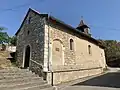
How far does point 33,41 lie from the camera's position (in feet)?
41.2

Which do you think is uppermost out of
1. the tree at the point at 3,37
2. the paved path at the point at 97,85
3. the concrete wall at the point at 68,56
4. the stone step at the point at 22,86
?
the tree at the point at 3,37

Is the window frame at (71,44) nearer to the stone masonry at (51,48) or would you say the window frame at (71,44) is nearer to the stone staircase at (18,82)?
the stone masonry at (51,48)

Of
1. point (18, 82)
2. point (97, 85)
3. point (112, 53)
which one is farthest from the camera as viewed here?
point (112, 53)

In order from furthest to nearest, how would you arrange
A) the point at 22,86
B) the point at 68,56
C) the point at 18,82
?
the point at 68,56, the point at 18,82, the point at 22,86

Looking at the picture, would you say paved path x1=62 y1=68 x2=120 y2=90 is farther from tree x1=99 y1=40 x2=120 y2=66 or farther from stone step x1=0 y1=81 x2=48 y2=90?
tree x1=99 y1=40 x2=120 y2=66

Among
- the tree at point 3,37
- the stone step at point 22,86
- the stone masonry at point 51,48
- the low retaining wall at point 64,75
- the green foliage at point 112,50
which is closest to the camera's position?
the stone step at point 22,86

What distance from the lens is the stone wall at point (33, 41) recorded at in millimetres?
11359

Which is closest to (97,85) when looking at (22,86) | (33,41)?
(22,86)

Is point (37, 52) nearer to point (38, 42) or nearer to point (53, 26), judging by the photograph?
point (38, 42)

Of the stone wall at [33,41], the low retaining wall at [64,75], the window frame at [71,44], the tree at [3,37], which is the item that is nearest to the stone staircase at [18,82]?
the low retaining wall at [64,75]

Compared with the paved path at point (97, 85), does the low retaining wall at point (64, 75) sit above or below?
above

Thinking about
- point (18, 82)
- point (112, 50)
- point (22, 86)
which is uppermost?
point (112, 50)

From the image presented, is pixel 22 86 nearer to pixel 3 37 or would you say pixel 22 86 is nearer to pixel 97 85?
pixel 97 85

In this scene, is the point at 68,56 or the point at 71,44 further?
the point at 71,44
